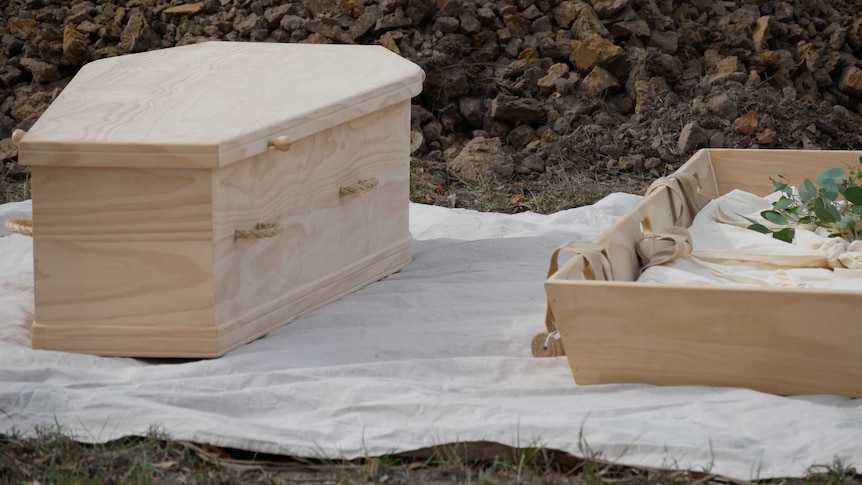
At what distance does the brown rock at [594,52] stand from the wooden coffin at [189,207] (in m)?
2.41

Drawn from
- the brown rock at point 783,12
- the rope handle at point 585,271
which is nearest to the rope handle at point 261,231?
the rope handle at point 585,271

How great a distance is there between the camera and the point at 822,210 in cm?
311

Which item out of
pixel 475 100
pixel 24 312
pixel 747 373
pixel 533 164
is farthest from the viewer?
pixel 475 100

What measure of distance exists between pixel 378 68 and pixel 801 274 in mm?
1552

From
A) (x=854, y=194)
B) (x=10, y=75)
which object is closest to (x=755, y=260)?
(x=854, y=194)

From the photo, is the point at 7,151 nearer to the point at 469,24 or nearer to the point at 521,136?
the point at 469,24

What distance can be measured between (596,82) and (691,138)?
0.67 metres

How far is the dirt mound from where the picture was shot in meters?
5.13

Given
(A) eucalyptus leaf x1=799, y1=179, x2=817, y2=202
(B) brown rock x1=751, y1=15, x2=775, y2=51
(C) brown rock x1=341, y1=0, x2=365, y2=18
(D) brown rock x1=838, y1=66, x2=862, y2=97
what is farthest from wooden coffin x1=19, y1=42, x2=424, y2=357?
(D) brown rock x1=838, y1=66, x2=862, y2=97

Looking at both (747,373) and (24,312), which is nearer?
(747,373)

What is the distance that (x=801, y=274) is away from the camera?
2.77 metres

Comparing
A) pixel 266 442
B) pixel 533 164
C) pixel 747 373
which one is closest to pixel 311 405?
pixel 266 442

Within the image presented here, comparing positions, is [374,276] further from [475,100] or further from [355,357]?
[475,100]

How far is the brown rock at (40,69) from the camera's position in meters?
5.63
